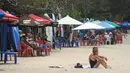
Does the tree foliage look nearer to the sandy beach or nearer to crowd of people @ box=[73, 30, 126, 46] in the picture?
crowd of people @ box=[73, 30, 126, 46]

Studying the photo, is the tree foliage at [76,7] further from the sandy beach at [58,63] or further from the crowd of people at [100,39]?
the sandy beach at [58,63]

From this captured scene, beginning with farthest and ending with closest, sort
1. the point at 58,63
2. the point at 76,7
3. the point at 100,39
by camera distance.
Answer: the point at 76,7 < the point at 100,39 < the point at 58,63

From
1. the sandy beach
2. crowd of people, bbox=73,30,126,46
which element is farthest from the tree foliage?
the sandy beach

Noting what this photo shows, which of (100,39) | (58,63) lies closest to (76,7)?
(100,39)

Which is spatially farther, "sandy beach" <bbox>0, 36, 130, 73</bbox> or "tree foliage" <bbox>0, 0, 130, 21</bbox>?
"tree foliage" <bbox>0, 0, 130, 21</bbox>

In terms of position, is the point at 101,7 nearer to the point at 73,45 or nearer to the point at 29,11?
the point at 73,45

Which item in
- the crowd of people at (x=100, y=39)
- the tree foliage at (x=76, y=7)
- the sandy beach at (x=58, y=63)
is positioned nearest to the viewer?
the sandy beach at (x=58, y=63)

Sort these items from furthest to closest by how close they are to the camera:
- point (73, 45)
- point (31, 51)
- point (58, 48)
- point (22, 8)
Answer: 1. point (73, 45)
2. point (58, 48)
3. point (22, 8)
4. point (31, 51)

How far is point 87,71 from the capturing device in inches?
545

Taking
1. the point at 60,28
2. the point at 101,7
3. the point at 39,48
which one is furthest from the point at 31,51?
the point at 101,7

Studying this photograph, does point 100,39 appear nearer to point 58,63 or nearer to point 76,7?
point 58,63

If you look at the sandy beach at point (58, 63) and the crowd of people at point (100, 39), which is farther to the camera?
the crowd of people at point (100, 39)

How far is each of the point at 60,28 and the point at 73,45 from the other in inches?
180

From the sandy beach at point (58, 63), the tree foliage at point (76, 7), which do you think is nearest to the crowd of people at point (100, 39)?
the tree foliage at point (76, 7)
